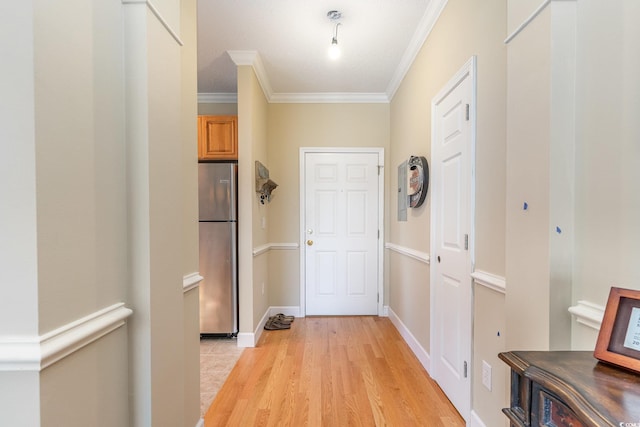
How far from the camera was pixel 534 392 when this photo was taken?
69 cm

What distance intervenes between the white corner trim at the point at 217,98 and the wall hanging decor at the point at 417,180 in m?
2.42

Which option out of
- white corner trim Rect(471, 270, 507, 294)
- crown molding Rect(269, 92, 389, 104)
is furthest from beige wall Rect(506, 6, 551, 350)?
crown molding Rect(269, 92, 389, 104)

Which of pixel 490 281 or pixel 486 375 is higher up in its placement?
pixel 490 281

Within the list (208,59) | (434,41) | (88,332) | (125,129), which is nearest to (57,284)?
(88,332)

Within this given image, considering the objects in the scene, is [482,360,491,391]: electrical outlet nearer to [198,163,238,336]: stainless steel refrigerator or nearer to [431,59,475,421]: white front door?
[431,59,475,421]: white front door

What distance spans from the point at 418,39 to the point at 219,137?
6.92ft

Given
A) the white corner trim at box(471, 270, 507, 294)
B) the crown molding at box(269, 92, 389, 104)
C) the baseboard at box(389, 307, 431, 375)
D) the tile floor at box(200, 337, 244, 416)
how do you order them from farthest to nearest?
the crown molding at box(269, 92, 389, 104), the baseboard at box(389, 307, 431, 375), the tile floor at box(200, 337, 244, 416), the white corner trim at box(471, 270, 507, 294)

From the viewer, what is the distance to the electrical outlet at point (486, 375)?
4.85ft

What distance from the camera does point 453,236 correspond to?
188cm

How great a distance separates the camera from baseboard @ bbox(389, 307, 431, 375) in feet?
7.62

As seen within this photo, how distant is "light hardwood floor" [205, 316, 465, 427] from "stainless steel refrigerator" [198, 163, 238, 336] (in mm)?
563

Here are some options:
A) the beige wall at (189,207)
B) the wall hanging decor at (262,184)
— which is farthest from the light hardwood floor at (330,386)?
the wall hanging decor at (262,184)

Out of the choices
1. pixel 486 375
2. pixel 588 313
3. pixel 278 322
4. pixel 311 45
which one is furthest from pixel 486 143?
pixel 278 322

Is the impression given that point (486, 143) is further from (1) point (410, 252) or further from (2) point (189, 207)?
(2) point (189, 207)
